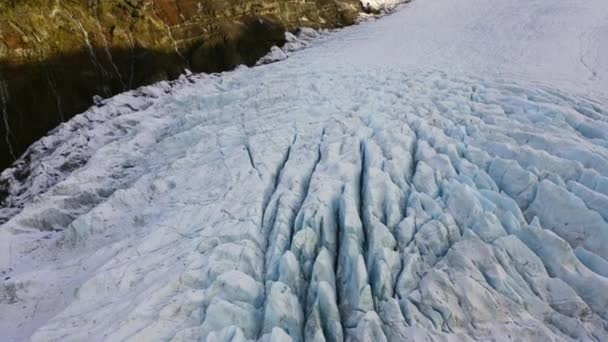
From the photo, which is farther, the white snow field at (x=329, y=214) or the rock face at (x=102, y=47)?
the rock face at (x=102, y=47)

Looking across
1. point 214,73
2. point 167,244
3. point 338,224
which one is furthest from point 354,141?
point 214,73

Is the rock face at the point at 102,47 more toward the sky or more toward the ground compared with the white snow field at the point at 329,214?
more toward the sky

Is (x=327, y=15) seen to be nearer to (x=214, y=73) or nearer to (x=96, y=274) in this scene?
(x=214, y=73)

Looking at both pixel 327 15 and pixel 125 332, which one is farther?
pixel 327 15

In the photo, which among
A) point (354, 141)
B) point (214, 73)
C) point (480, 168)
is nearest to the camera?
point (480, 168)

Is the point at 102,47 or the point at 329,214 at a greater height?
the point at 102,47
